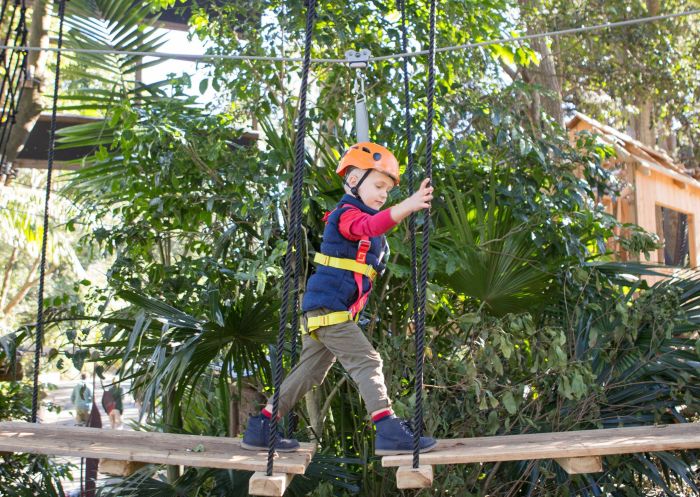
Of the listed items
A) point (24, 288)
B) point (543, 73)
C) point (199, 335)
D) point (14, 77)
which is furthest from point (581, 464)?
point (24, 288)

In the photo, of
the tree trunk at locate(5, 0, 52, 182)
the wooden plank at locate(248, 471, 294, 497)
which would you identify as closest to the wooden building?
the tree trunk at locate(5, 0, 52, 182)

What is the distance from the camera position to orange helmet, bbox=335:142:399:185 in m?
3.31

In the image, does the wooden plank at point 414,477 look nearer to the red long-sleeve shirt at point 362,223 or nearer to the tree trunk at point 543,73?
the red long-sleeve shirt at point 362,223

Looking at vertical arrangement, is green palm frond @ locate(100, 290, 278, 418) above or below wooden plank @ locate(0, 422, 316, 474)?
above

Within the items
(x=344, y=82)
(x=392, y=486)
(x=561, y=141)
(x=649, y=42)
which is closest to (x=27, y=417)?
(x=392, y=486)

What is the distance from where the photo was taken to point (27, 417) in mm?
6133

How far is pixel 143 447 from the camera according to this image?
3.22 metres

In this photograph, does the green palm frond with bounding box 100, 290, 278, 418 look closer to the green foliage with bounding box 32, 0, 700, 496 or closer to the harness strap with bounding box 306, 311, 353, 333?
the green foliage with bounding box 32, 0, 700, 496

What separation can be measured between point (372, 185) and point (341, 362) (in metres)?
0.73

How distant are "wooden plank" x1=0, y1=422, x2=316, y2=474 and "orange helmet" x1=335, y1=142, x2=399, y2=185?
46.0 inches

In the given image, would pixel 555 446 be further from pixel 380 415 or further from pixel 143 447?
pixel 143 447

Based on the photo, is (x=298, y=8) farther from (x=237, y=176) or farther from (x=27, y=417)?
(x=27, y=417)

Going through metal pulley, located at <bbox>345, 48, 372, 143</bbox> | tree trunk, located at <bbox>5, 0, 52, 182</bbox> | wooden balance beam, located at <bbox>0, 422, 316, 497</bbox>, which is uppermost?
tree trunk, located at <bbox>5, 0, 52, 182</bbox>

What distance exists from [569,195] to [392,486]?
199 cm
